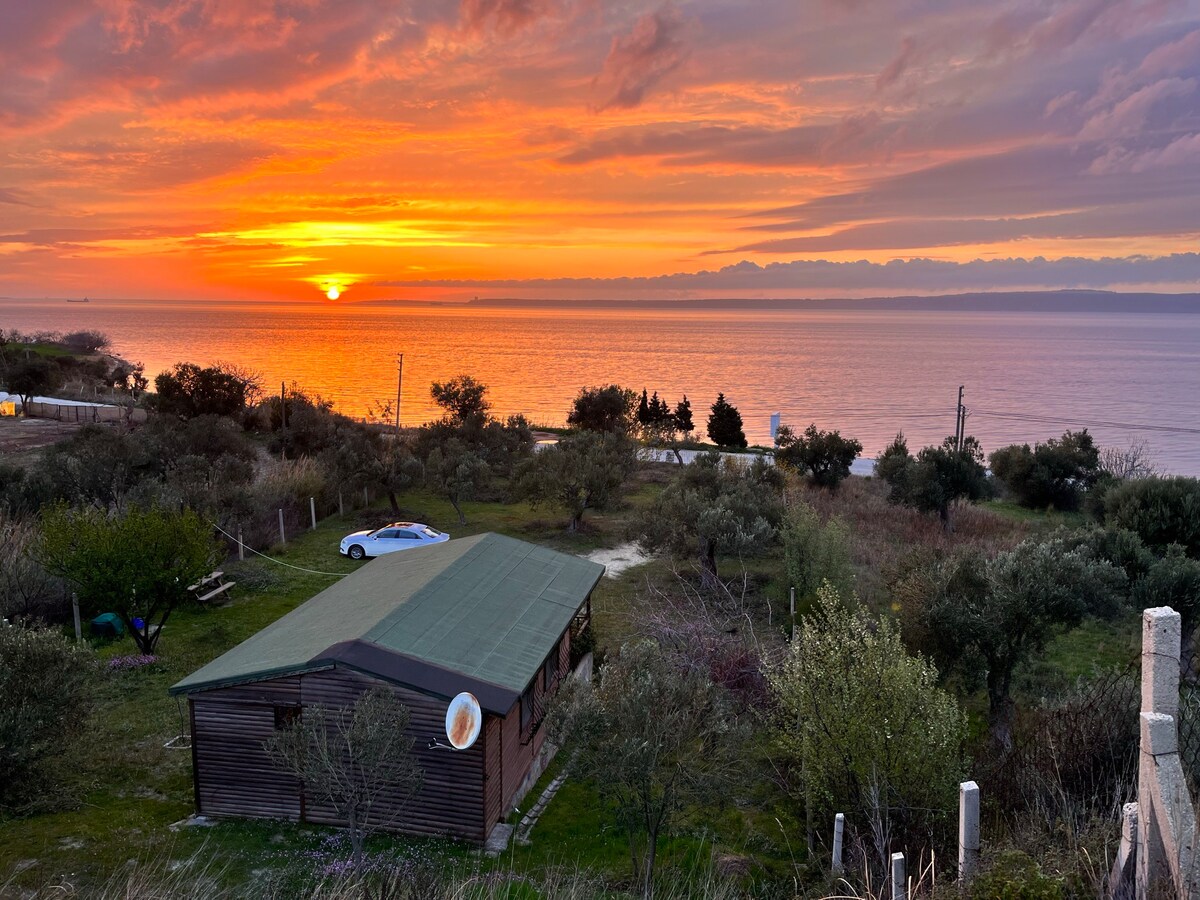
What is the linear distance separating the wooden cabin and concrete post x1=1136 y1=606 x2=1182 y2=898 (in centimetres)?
802

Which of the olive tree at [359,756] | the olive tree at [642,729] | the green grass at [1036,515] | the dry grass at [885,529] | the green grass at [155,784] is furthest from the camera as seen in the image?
the green grass at [1036,515]

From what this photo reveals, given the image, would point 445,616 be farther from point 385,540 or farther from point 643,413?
point 643,413

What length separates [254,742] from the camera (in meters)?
13.4

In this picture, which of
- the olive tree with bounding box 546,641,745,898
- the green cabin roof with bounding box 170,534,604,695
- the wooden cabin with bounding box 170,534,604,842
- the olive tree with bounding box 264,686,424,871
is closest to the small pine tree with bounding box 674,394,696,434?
the green cabin roof with bounding box 170,534,604,695

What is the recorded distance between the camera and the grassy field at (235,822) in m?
12.2

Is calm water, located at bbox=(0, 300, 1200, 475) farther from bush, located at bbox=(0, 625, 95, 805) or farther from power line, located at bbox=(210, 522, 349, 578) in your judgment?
bush, located at bbox=(0, 625, 95, 805)

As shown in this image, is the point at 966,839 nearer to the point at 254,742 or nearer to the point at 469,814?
the point at 469,814

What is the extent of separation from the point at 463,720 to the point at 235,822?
185 inches

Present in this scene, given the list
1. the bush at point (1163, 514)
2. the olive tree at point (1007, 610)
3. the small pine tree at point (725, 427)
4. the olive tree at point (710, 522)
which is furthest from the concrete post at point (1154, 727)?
the small pine tree at point (725, 427)

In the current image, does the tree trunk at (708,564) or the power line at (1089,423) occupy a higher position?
the power line at (1089,423)

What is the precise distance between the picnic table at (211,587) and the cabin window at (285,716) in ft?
41.6

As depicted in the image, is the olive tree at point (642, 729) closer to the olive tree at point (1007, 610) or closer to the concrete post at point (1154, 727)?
the concrete post at point (1154, 727)

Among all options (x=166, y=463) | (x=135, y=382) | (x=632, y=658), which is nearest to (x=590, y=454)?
(x=166, y=463)

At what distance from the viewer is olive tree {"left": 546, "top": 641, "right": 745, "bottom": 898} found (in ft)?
34.3
